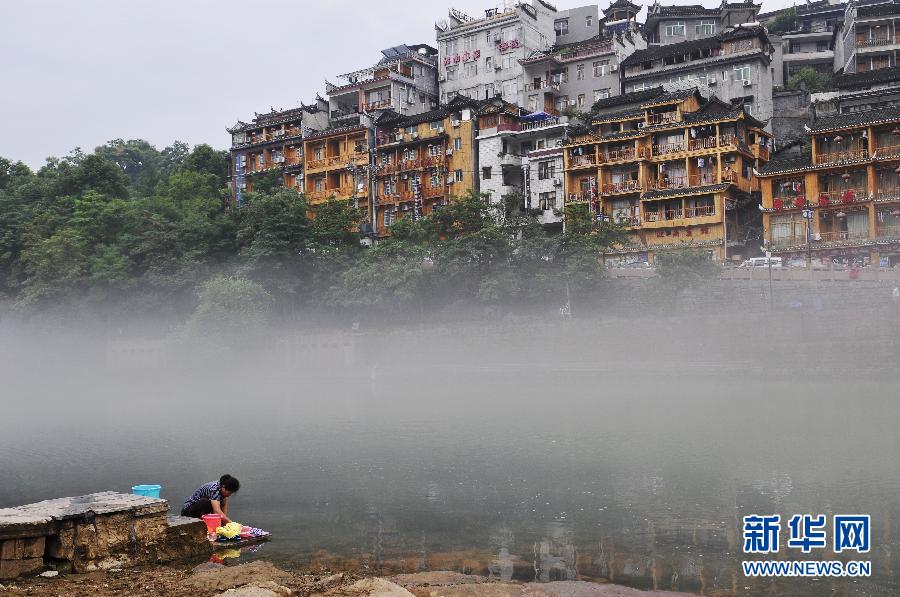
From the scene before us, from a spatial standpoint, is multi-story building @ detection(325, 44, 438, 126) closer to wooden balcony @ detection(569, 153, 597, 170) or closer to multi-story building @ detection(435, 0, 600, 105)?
multi-story building @ detection(435, 0, 600, 105)

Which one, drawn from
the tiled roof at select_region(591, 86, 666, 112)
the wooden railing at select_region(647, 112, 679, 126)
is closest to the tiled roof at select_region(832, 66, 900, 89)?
the tiled roof at select_region(591, 86, 666, 112)

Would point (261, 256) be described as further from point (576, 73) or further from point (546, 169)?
point (576, 73)

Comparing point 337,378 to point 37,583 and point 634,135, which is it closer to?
point 634,135

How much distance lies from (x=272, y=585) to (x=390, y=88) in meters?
66.1

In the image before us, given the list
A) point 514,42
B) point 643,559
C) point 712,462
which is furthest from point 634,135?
point 643,559

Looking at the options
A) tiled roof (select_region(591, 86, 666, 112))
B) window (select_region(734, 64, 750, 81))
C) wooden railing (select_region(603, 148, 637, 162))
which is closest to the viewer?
wooden railing (select_region(603, 148, 637, 162))

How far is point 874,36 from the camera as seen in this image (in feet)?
212

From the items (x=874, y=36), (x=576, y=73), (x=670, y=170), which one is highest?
(x=874, y=36)

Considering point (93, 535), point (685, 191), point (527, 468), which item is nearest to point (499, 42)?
point (685, 191)

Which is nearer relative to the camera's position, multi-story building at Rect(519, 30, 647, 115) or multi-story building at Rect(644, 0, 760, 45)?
multi-story building at Rect(519, 30, 647, 115)

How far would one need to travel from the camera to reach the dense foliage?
52.5 m

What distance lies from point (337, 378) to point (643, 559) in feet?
138

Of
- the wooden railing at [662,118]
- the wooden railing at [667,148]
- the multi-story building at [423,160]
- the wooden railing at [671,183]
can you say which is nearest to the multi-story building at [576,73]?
the multi-story building at [423,160]

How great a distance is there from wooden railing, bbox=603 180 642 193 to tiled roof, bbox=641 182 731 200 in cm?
105
